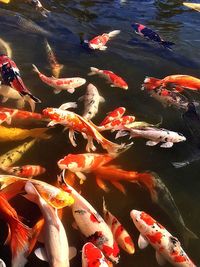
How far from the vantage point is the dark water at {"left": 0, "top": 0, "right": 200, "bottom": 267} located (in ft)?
20.9

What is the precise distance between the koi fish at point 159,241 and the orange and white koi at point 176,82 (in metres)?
3.75

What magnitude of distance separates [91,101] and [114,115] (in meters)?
0.71

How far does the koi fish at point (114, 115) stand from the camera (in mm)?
7602

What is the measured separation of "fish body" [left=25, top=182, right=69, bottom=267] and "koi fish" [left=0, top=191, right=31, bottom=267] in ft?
0.67

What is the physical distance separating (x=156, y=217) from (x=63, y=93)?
3.70m

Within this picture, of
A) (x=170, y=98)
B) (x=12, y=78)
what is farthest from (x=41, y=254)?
(x=170, y=98)

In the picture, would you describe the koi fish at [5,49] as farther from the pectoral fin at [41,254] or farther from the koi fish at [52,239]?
the pectoral fin at [41,254]

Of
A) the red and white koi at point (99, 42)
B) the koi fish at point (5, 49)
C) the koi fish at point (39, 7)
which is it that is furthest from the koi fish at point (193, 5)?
the koi fish at point (5, 49)

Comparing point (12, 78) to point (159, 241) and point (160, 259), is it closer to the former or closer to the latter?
point (159, 241)

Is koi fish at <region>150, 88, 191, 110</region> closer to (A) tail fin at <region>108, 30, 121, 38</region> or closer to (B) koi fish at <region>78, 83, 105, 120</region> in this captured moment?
(B) koi fish at <region>78, 83, 105, 120</region>

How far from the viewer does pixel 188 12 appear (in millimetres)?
13461

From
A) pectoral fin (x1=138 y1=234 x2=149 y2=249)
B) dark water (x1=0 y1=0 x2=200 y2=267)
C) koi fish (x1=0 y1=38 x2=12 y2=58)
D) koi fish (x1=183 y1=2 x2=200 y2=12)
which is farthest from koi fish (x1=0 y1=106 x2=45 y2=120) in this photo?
koi fish (x1=183 y1=2 x2=200 y2=12)

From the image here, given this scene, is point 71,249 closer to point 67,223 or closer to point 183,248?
point 67,223

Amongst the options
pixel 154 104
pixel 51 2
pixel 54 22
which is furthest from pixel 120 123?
pixel 51 2
